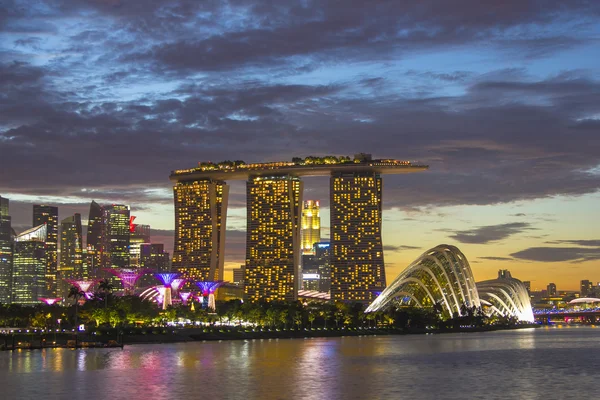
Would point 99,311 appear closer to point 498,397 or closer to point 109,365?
point 109,365

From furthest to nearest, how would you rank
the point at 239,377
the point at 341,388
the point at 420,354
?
the point at 420,354 → the point at 239,377 → the point at 341,388

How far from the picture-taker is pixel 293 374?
95.7 meters

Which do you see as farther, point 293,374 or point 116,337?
point 116,337

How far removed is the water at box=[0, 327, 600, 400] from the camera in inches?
3120

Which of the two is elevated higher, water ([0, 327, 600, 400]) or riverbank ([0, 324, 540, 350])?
riverbank ([0, 324, 540, 350])

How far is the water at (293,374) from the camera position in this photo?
7925 centimetres

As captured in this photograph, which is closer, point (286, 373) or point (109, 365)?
point (286, 373)

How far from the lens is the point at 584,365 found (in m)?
114

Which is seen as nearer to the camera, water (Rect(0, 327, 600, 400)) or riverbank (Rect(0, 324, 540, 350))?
water (Rect(0, 327, 600, 400))

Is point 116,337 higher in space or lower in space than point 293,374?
higher

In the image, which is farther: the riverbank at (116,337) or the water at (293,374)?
the riverbank at (116,337)

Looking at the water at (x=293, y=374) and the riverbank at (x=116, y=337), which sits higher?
the riverbank at (x=116, y=337)

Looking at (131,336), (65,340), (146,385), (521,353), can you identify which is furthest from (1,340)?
(521,353)

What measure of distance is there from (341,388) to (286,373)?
14329 mm
